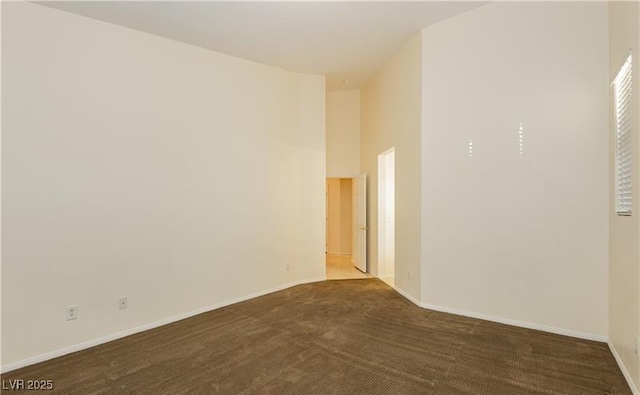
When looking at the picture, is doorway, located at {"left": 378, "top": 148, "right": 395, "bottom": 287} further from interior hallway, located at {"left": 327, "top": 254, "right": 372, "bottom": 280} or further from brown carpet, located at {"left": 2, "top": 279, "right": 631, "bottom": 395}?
brown carpet, located at {"left": 2, "top": 279, "right": 631, "bottom": 395}

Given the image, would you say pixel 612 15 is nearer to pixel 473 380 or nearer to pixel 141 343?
pixel 473 380

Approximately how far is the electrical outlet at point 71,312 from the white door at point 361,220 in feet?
15.2

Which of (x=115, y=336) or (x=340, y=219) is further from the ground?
(x=340, y=219)

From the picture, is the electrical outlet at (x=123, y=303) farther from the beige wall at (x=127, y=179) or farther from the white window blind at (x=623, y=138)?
the white window blind at (x=623, y=138)

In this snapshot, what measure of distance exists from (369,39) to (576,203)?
3.06 meters

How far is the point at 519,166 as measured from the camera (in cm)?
375

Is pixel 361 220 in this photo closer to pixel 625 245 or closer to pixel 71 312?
pixel 625 245

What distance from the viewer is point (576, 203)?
3.45 meters

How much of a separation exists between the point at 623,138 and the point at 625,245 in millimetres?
879

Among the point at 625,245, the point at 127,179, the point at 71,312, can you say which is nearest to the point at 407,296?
the point at 625,245

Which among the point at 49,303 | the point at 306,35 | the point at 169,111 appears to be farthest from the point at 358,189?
the point at 49,303

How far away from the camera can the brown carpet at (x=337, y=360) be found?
2.59 metres

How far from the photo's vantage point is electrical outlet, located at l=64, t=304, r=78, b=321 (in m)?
3.30

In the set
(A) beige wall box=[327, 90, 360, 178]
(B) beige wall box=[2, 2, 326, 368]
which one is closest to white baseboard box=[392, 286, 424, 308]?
(B) beige wall box=[2, 2, 326, 368]
